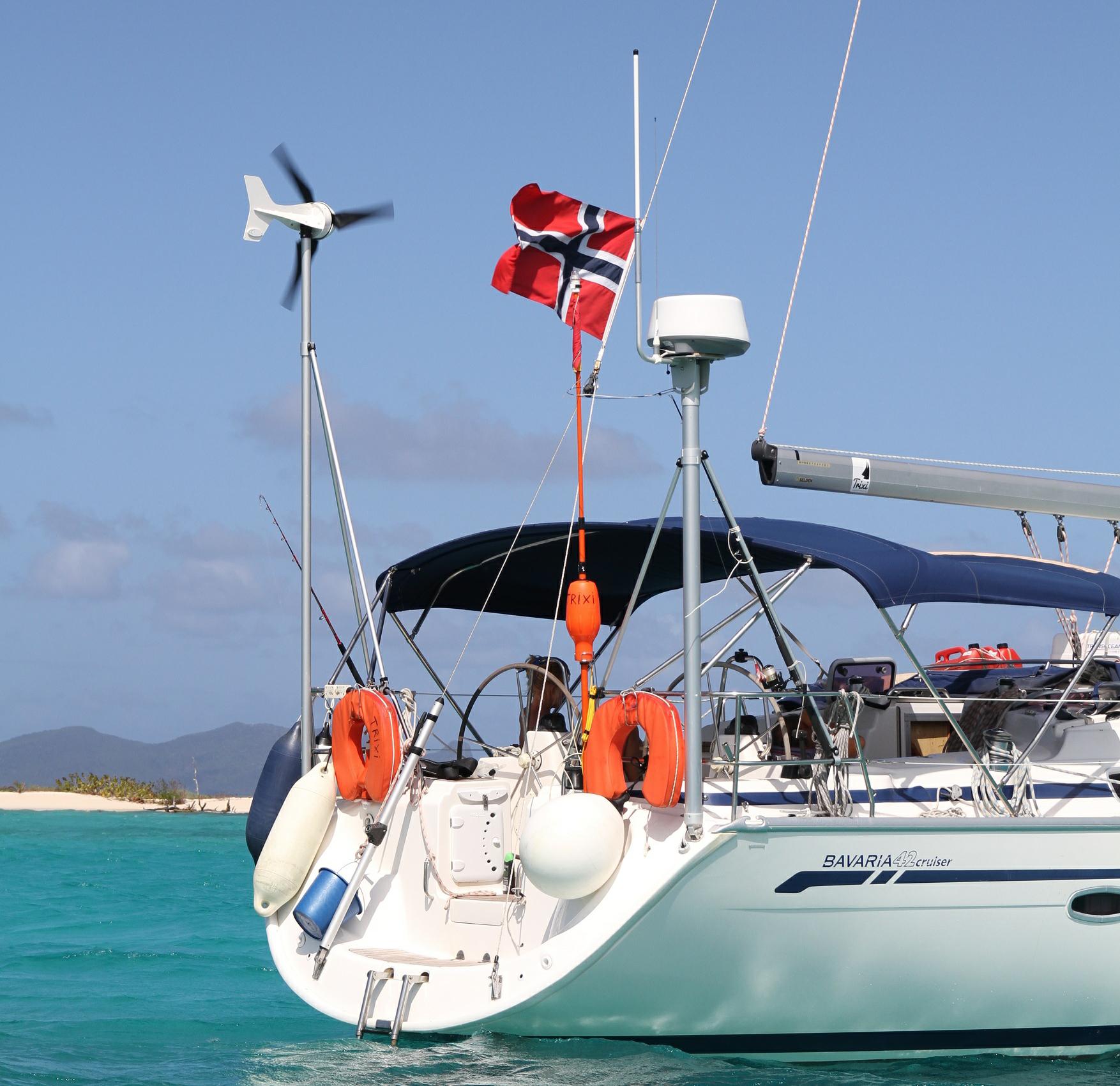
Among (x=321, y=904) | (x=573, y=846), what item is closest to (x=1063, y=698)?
(x=573, y=846)

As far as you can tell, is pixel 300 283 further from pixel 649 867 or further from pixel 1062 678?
pixel 1062 678

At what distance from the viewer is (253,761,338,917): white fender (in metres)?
9.31

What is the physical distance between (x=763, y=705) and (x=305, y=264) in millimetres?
4403

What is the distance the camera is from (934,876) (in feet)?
25.7

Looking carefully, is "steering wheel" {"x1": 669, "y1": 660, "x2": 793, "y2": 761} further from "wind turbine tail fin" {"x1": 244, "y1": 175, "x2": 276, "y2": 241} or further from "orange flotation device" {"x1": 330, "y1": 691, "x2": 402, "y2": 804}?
"wind turbine tail fin" {"x1": 244, "y1": 175, "x2": 276, "y2": 241}

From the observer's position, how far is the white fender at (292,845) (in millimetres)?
9312

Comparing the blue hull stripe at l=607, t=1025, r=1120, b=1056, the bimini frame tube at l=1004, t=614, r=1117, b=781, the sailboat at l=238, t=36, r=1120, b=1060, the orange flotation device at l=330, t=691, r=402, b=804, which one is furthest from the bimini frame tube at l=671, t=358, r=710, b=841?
the orange flotation device at l=330, t=691, r=402, b=804

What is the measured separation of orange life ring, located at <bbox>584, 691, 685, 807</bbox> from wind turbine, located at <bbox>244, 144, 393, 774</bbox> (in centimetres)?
254

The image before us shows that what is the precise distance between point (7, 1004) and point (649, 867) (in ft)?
20.4

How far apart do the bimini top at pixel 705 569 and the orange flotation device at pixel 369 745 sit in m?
1.13

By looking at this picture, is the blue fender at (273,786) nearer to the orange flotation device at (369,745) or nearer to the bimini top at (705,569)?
the orange flotation device at (369,745)

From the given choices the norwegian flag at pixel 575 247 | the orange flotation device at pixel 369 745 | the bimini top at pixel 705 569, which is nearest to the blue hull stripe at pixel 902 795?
the bimini top at pixel 705 569

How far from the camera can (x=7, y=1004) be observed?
11.4 metres

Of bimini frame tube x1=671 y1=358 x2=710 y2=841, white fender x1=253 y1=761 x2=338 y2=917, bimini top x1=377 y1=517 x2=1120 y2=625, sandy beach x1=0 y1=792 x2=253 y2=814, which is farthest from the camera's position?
sandy beach x1=0 y1=792 x2=253 y2=814
